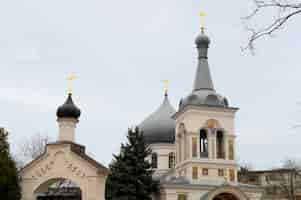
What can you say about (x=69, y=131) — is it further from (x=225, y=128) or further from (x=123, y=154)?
(x=225, y=128)

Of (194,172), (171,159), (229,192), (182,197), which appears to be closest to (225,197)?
(229,192)

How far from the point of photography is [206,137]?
118 ft

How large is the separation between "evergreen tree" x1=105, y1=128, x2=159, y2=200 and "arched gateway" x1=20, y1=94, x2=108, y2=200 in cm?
368

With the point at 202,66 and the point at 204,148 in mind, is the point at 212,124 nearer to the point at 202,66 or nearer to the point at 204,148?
the point at 204,148

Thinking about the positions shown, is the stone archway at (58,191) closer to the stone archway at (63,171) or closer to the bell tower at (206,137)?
the stone archway at (63,171)

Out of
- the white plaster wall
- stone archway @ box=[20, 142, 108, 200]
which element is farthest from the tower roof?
stone archway @ box=[20, 142, 108, 200]

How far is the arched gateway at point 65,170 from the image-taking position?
25.6 meters

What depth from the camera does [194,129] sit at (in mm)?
35219

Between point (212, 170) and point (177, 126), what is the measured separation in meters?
4.58

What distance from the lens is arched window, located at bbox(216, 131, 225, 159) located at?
35.5m

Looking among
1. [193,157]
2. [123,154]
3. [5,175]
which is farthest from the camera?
[193,157]

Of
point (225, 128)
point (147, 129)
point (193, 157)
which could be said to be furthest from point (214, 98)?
point (147, 129)

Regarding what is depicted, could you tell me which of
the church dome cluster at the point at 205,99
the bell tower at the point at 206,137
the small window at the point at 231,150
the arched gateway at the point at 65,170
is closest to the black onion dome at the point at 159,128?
the bell tower at the point at 206,137

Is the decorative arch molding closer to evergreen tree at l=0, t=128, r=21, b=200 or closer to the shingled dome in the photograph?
→ the shingled dome
